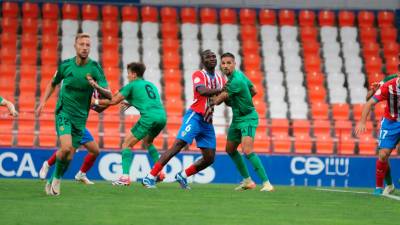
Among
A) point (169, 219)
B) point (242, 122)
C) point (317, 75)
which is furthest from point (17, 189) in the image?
point (317, 75)

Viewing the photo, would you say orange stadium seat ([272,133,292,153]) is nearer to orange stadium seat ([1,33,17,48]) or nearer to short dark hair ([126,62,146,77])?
short dark hair ([126,62,146,77])

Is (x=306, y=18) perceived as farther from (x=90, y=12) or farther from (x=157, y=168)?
(x=157, y=168)

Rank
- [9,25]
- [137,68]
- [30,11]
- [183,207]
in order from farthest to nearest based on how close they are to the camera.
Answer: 1. [30,11]
2. [9,25]
3. [137,68]
4. [183,207]

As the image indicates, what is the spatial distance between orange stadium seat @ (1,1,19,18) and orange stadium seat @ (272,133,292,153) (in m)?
8.41

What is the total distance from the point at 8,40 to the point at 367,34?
959 centimetres

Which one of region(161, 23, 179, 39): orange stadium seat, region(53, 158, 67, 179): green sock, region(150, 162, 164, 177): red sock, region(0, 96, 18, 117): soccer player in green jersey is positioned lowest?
region(150, 162, 164, 177): red sock

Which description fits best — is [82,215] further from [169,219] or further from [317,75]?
[317,75]

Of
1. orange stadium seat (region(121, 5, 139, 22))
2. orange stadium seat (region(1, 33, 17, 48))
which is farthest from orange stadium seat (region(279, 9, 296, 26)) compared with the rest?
orange stadium seat (region(1, 33, 17, 48))

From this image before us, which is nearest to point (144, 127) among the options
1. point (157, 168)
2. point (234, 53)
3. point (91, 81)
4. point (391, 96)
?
point (157, 168)

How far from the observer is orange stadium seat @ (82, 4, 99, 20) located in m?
24.6

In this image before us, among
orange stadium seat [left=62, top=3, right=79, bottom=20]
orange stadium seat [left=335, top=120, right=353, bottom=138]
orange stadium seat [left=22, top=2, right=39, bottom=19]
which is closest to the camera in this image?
orange stadium seat [left=335, top=120, right=353, bottom=138]

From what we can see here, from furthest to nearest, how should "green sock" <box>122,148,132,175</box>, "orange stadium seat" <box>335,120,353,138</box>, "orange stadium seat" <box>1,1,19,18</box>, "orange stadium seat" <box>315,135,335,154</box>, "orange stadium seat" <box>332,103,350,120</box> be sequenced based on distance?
"orange stadium seat" <box>1,1,19,18</box>, "orange stadium seat" <box>332,103,350,120</box>, "orange stadium seat" <box>315,135,335,154</box>, "orange stadium seat" <box>335,120,353,138</box>, "green sock" <box>122,148,132,175</box>

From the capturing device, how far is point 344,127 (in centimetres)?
1909

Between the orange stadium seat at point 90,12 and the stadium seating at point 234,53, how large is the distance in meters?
0.04
